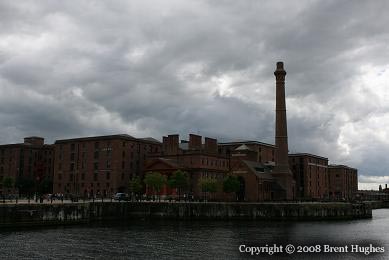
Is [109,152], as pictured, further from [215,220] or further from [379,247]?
[379,247]

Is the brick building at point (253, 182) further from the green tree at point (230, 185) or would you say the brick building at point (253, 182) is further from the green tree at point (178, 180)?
the green tree at point (178, 180)

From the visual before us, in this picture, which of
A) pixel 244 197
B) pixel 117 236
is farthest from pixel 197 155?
pixel 117 236

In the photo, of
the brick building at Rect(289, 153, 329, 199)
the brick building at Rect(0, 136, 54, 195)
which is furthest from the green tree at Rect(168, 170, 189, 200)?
the brick building at Rect(289, 153, 329, 199)

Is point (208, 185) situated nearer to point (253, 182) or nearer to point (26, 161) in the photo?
point (253, 182)

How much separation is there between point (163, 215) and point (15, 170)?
262ft

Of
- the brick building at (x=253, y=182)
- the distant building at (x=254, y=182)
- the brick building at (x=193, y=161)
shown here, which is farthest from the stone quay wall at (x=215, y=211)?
the brick building at (x=193, y=161)

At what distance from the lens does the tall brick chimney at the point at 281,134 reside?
115 metres

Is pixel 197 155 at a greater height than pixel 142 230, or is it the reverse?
pixel 197 155

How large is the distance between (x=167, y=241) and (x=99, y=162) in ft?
249

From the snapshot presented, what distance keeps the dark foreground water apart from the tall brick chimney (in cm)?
4600

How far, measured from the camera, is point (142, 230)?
6875 centimetres

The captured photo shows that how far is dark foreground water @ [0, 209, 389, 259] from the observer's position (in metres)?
45.1

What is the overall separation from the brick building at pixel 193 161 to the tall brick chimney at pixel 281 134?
49.1ft

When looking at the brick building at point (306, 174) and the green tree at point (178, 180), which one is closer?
the green tree at point (178, 180)
